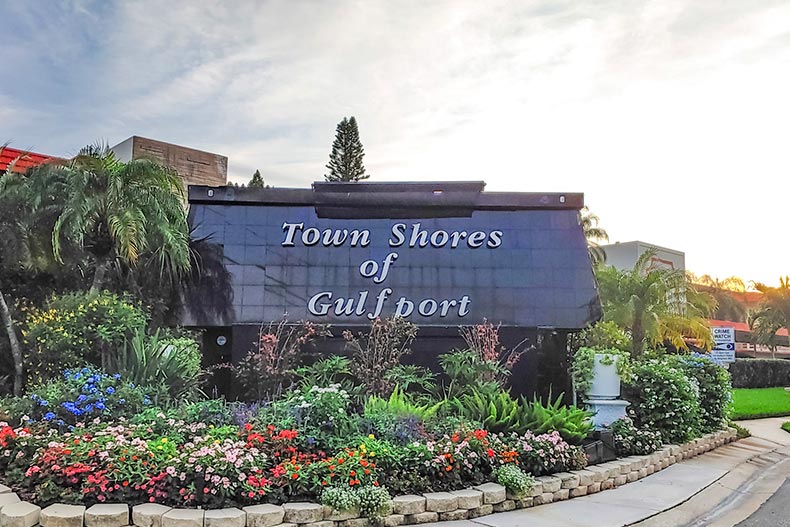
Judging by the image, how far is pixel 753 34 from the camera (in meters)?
9.41

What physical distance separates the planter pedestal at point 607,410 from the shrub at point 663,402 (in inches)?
32.1

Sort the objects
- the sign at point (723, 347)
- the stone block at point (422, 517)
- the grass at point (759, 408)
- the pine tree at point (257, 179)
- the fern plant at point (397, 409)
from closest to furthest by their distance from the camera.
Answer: the stone block at point (422, 517)
the fern plant at point (397, 409)
the sign at point (723, 347)
the grass at point (759, 408)
the pine tree at point (257, 179)

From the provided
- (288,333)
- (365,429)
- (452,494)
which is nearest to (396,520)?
(452,494)

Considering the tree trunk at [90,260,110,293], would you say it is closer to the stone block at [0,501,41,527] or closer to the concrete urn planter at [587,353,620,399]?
the stone block at [0,501,41,527]

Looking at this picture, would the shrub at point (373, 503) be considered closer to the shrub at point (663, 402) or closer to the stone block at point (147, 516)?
the stone block at point (147, 516)

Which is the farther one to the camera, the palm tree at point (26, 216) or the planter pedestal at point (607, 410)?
the palm tree at point (26, 216)

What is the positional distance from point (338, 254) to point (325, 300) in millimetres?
742

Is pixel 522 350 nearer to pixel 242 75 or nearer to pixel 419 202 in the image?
pixel 419 202

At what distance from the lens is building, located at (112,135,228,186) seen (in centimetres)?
2570

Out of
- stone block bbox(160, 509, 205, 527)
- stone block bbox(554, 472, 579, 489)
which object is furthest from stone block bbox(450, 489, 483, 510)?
stone block bbox(160, 509, 205, 527)

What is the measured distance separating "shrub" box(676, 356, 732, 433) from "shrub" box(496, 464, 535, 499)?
20.5 feet

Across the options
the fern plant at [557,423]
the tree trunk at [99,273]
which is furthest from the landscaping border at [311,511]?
the tree trunk at [99,273]

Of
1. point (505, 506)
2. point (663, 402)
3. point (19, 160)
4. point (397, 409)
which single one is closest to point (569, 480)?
point (505, 506)

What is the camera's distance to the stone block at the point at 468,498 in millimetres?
5809
